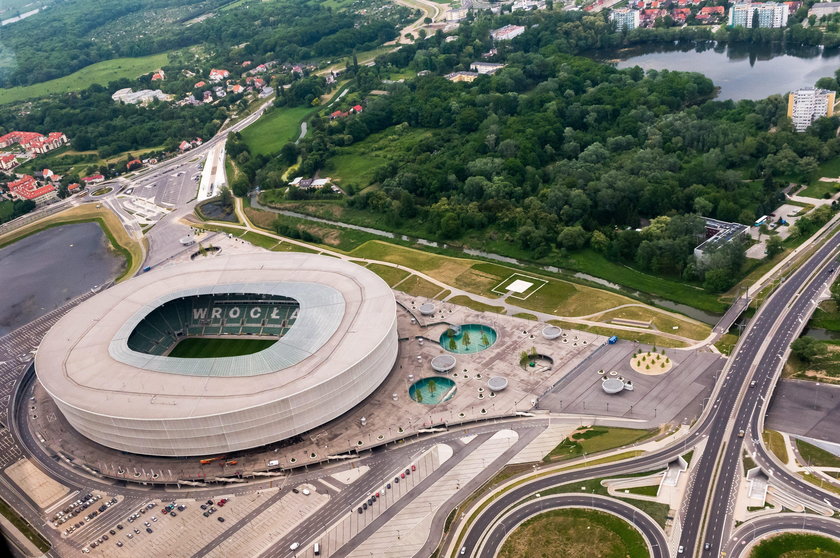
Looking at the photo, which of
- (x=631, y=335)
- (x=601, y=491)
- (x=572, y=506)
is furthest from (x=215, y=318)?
(x=601, y=491)

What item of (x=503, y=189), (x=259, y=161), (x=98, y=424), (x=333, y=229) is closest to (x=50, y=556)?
(x=98, y=424)

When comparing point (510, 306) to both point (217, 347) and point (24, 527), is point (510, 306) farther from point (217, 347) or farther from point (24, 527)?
point (24, 527)

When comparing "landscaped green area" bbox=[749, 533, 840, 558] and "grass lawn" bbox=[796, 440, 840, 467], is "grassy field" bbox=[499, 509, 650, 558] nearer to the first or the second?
"landscaped green area" bbox=[749, 533, 840, 558]

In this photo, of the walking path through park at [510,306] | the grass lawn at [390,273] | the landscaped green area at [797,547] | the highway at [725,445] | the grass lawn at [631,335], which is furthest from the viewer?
the grass lawn at [390,273]

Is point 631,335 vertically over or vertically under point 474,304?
under

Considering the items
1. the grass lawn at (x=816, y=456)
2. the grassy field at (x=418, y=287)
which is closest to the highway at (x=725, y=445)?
the grass lawn at (x=816, y=456)

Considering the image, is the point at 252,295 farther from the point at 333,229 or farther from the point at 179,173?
the point at 179,173

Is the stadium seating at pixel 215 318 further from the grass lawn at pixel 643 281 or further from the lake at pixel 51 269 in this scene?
the grass lawn at pixel 643 281
